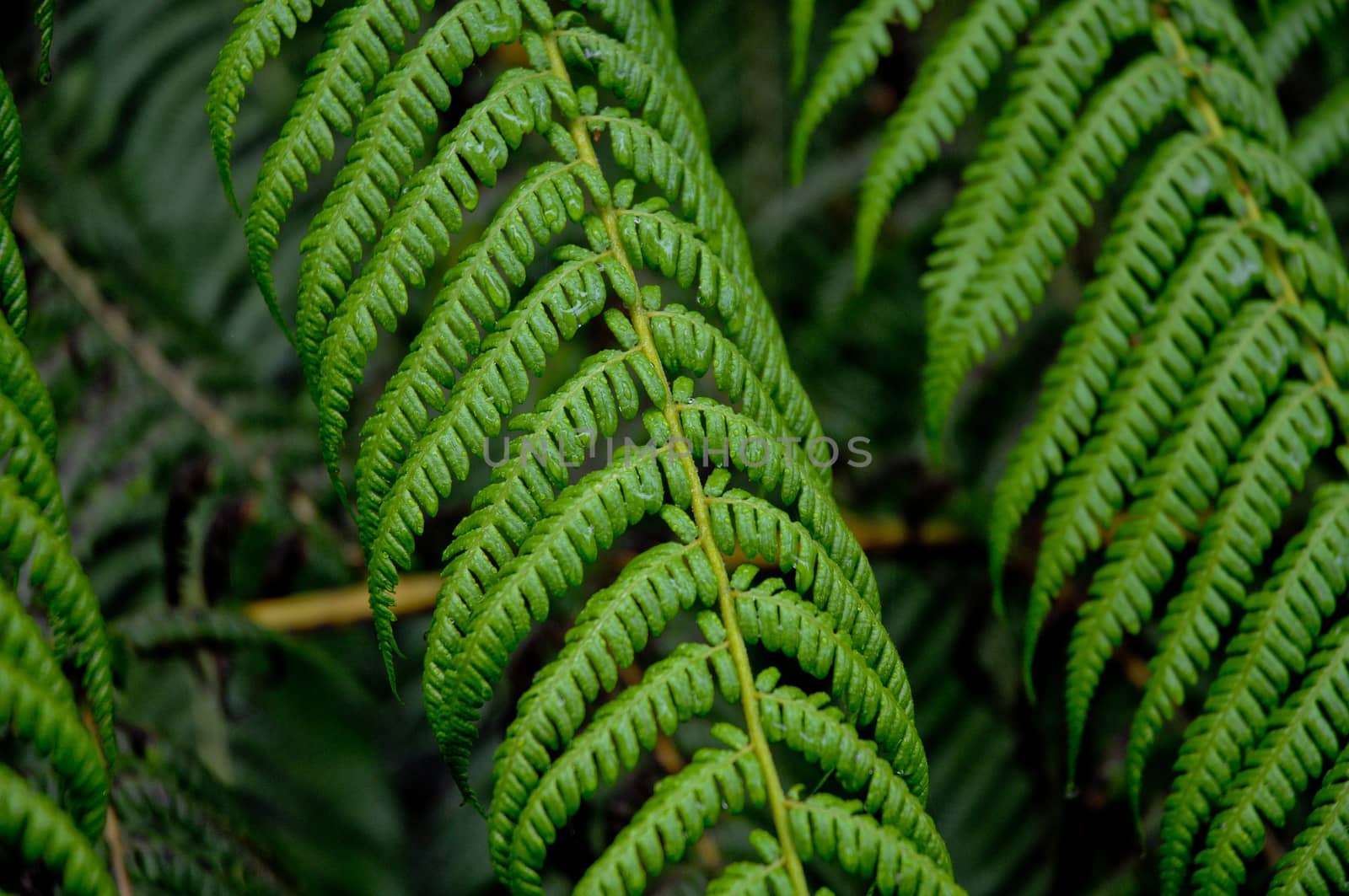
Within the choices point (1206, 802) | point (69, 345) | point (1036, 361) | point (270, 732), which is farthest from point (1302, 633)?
point (69, 345)

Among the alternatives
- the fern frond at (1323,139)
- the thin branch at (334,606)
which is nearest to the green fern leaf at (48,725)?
the thin branch at (334,606)

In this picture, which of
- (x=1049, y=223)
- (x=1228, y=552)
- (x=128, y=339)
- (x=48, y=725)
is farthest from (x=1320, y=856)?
(x=128, y=339)

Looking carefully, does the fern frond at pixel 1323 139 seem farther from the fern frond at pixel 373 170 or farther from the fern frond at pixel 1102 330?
the fern frond at pixel 373 170

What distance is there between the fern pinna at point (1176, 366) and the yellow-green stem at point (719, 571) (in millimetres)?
401

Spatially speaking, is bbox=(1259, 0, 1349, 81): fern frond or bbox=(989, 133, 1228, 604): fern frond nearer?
bbox=(989, 133, 1228, 604): fern frond

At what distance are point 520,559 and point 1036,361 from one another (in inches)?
82.2

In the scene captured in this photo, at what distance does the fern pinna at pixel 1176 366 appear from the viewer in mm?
1064

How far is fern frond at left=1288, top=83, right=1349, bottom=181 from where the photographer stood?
1606mm

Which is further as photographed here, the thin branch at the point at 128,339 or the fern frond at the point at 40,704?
the thin branch at the point at 128,339

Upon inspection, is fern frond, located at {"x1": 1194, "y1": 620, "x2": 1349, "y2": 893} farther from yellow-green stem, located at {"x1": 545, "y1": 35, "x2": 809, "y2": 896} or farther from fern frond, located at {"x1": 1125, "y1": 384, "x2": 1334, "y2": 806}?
yellow-green stem, located at {"x1": 545, "y1": 35, "x2": 809, "y2": 896}

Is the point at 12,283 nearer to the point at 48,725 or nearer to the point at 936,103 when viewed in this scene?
the point at 48,725

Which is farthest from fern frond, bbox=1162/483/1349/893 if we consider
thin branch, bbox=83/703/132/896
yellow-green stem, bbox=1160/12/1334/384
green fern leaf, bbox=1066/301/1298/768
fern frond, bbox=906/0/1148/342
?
thin branch, bbox=83/703/132/896

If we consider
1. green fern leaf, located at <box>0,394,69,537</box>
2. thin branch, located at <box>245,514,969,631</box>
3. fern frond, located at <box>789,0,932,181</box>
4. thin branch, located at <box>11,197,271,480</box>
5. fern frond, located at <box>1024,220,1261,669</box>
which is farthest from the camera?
thin branch, located at <box>11,197,271,480</box>

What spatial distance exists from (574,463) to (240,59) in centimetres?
56
